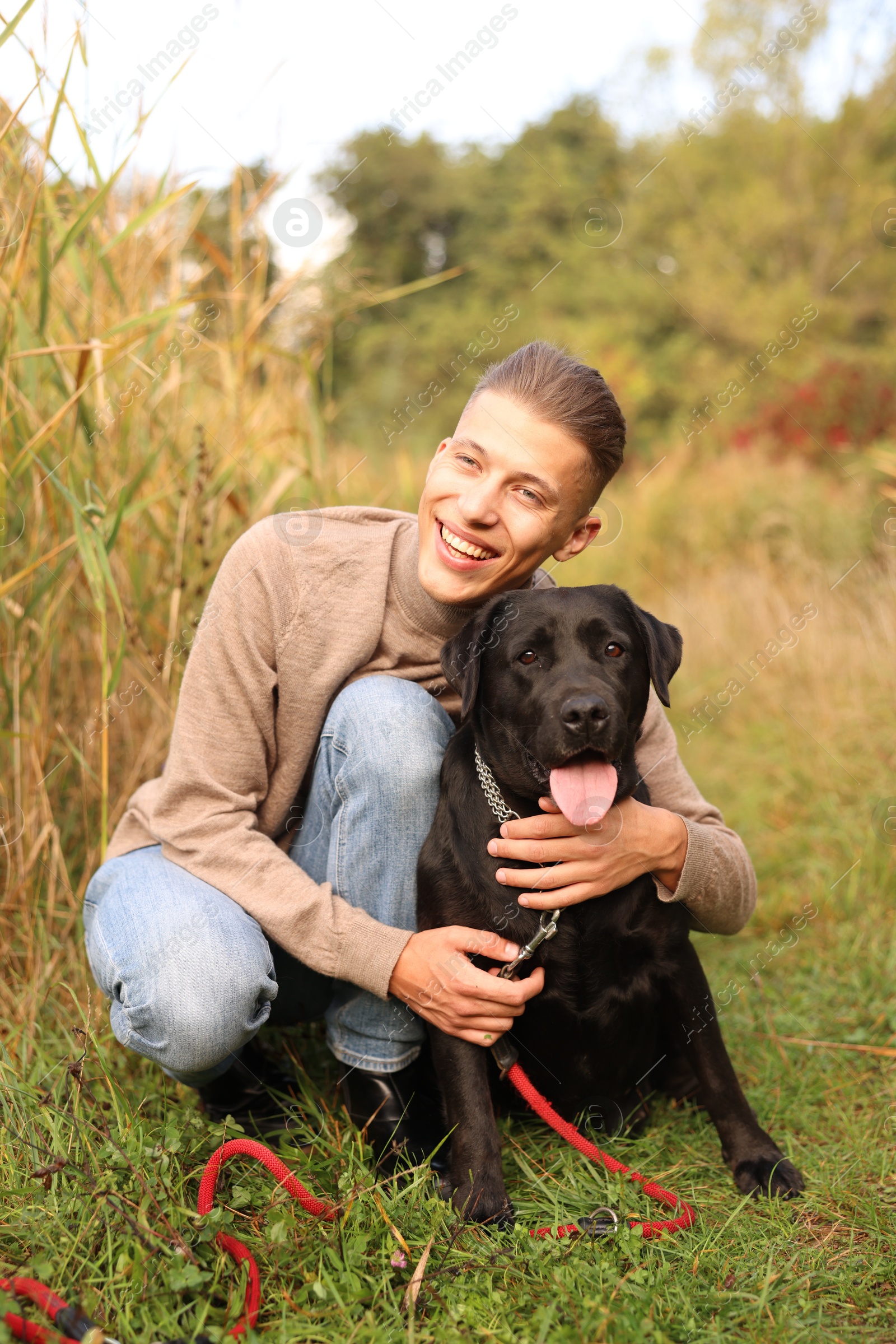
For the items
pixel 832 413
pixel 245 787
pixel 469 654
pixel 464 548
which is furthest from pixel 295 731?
pixel 832 413

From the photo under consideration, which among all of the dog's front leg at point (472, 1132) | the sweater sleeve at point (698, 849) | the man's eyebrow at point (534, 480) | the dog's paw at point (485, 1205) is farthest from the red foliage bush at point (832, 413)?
the dog's paw at point (485, 1205)

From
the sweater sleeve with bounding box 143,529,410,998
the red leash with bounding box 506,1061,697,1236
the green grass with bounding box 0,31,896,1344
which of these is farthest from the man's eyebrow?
the red leash with bounding box 506,1061,697,1236

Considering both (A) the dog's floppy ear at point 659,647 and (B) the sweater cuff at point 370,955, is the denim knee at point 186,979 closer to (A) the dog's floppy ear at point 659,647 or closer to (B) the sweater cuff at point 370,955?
(B) the sweater cuff at point 370,955

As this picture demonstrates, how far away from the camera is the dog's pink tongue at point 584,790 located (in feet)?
→ 6.05

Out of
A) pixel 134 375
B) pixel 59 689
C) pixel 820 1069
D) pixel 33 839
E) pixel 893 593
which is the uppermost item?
pixel 134 375

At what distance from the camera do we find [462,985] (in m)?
1.84

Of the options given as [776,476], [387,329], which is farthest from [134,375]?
[387,329]

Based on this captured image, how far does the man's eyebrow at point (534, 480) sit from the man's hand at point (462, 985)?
934 mm

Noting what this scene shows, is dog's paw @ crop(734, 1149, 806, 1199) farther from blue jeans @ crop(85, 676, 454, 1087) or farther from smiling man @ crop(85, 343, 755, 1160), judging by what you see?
blue jeans @ crop(85, 676, 454, 1087)

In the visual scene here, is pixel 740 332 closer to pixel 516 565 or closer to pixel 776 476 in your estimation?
pixel 776 476

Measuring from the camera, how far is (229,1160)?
1800 millimetres

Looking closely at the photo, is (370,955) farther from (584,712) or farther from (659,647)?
(659,647)

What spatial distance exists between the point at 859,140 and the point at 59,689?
586 inches

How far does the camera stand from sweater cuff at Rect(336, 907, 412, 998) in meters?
1.92
